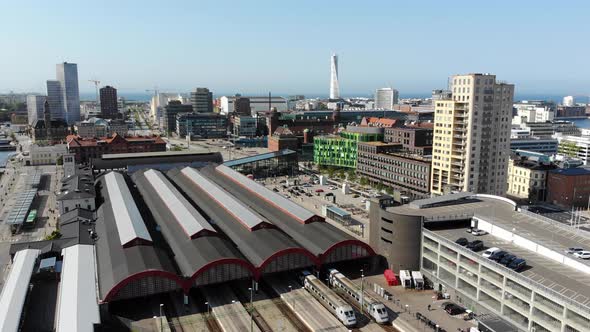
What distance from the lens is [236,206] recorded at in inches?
2505

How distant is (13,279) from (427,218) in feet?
134

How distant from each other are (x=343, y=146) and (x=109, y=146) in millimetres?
64946

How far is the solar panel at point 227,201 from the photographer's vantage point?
56294mm

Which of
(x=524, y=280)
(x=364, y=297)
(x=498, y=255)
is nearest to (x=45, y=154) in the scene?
(x=364, y=297)

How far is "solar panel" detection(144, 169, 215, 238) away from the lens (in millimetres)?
52831

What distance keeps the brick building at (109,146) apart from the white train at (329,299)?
95.1 meters

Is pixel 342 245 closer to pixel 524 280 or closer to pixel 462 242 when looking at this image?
pixel 462 242

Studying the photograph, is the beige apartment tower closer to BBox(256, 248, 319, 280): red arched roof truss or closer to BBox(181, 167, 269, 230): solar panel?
BBox(181, 167, 269, 230): solar panel

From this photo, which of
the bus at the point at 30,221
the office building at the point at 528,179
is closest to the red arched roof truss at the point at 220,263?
the bus at the point at 30,221

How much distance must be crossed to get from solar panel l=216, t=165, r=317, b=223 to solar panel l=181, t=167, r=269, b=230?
194 inches

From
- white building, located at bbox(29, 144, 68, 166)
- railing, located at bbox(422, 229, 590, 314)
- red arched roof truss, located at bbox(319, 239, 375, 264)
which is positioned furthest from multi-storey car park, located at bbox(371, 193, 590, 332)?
white building, located at bbox(29, 144, 68, 166)

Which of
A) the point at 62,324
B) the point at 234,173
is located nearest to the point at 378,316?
the point at 62,324

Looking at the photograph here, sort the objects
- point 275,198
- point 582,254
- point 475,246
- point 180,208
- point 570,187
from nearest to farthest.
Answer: point 582,254
point 475,246
point 180,208
point 275,198
point 570,187

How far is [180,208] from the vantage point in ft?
203
